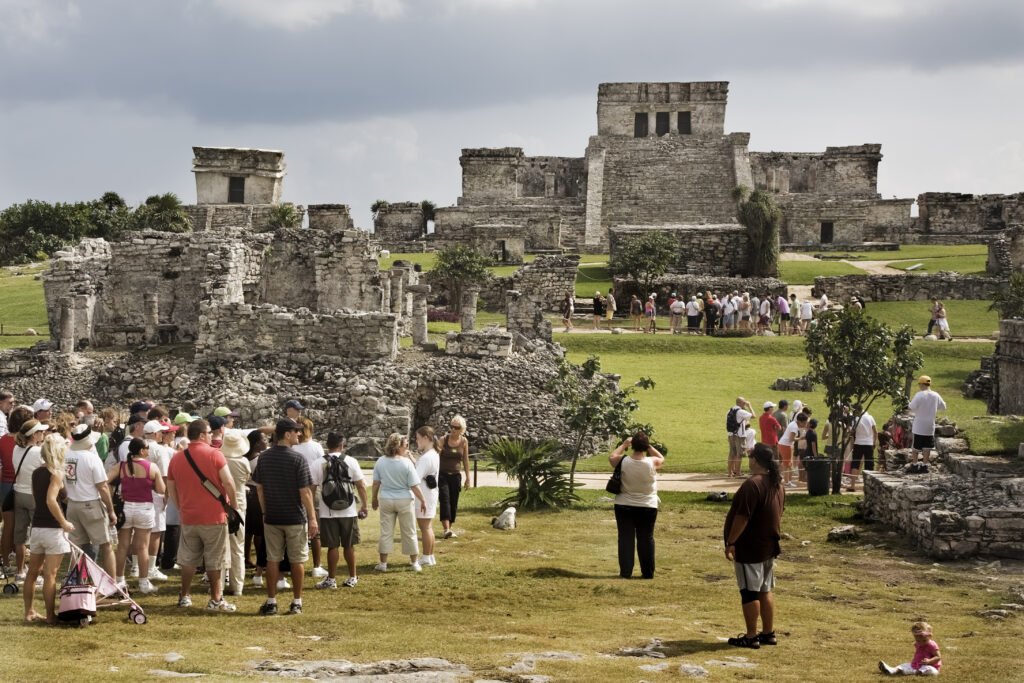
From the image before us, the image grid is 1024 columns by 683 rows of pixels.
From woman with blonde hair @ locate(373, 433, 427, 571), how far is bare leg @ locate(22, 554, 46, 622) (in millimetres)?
3140

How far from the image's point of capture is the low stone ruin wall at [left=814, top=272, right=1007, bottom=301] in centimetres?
3550

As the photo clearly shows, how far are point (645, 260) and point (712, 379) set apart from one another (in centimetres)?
957

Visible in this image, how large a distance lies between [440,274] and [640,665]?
27.3 m

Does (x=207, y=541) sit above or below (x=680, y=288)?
below

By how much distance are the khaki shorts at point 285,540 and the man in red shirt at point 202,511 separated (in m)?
0.37

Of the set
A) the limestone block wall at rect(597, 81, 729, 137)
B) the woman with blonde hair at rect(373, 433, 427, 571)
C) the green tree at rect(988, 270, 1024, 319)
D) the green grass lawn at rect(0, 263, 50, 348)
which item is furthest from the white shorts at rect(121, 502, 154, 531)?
the limestone block wall at rect(597, 81, 729, 137)

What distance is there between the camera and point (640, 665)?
8.60 metres

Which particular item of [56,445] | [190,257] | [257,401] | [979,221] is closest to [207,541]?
[56,445]

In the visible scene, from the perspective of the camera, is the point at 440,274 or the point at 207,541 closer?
the point at 207,541

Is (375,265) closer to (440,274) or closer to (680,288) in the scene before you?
(440,274)

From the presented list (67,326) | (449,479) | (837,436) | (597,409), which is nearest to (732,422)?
(837,436)

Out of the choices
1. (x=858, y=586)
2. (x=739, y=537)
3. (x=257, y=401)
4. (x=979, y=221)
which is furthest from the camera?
(x=979, y=221)

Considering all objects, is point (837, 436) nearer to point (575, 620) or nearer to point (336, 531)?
point (575, 620)

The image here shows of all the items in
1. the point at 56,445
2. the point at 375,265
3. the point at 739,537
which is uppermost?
the point at 375,265
